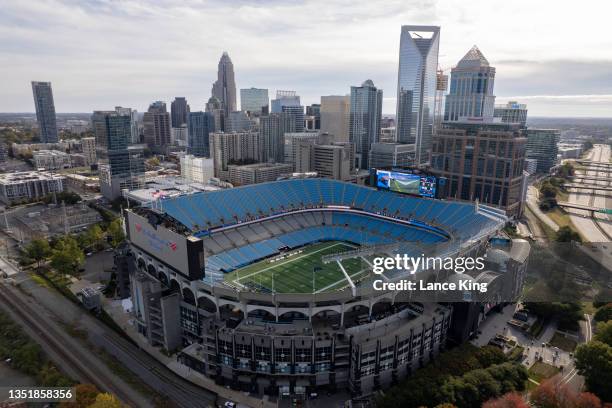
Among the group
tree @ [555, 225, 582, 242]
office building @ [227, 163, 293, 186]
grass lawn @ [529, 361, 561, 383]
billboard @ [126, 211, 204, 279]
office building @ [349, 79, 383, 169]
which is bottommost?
grass lawn @ [529, 361, 561, 383]

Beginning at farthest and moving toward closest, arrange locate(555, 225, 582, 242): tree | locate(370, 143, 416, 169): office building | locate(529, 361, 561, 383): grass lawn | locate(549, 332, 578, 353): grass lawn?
locate(370, 143, 416, 169): office building
locate(555, 225, 582, 242): tree
locate(549, 332, 578, 353): grass lawn
locate(529, 361, 561, 383): grass lawn

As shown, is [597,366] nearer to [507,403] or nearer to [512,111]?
[507,403]

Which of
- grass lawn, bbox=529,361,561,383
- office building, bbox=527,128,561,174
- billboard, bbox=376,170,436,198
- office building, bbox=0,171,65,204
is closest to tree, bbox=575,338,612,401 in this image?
grass lawn, bbox=529,361,561,383

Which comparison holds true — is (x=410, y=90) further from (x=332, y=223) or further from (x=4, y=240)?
(x=4, y=240)

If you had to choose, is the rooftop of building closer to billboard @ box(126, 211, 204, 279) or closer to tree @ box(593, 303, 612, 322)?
billboard @ box(126, 211, 204, 279)

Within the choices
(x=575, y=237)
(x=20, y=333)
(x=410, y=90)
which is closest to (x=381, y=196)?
(x=575, y=237)

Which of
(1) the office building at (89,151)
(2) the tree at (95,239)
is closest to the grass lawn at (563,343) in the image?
(2) the tree at (95,239)
